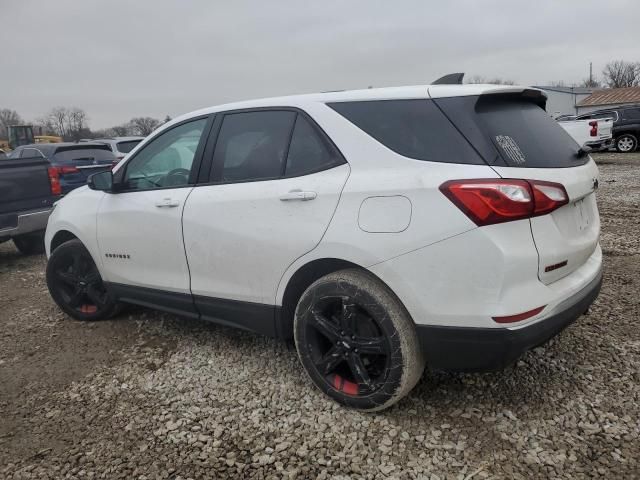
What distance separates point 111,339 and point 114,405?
42.6 inches

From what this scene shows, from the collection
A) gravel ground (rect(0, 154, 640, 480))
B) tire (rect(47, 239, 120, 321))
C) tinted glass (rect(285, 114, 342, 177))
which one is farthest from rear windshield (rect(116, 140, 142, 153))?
tinted glass (rect(285, 114, 342, 177))

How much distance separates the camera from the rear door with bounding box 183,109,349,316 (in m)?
2.66

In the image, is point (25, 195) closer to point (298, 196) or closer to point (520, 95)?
point (298, 196)

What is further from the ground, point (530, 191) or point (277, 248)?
point (530, 191)

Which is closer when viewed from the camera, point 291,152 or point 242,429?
point 242,429

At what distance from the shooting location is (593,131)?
17391 mm

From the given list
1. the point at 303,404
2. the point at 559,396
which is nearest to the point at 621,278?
the point at 559,396

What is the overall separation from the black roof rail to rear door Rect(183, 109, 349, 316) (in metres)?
0.81

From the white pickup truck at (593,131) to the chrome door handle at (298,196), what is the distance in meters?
17.5

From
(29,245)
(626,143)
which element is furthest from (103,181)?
(626,143)

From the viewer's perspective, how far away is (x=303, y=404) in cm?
282

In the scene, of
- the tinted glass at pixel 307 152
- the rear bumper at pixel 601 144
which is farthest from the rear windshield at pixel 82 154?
the rear bumper at pixel 601 144

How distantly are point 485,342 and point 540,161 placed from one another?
0.91 meters

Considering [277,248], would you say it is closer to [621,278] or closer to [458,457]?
[458,457]
